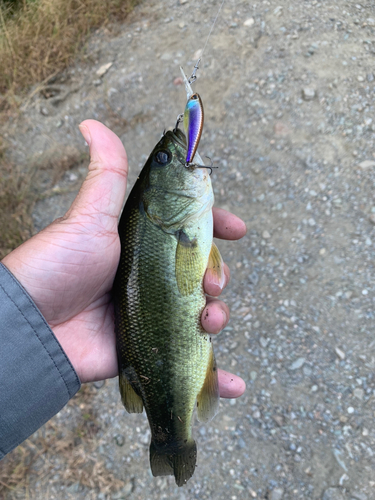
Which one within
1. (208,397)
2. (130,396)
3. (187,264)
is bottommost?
(208,397)

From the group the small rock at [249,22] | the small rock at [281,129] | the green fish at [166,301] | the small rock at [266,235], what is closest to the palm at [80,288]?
the green fish at [166,301]

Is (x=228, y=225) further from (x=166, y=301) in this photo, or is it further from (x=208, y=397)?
(x=208, y=397)

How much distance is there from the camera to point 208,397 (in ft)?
7.27

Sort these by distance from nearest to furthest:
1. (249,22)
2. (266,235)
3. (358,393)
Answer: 1. (358,393)
2. (266,235)
3. (249,22)

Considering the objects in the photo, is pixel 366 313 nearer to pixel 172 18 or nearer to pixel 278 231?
pixel 278 231

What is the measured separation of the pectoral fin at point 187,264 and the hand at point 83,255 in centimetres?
13

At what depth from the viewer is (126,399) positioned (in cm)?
212

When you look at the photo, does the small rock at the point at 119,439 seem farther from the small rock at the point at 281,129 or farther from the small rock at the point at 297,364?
the small rock at the point at 281,129

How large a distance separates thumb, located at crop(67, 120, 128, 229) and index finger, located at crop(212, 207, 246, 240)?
829mm

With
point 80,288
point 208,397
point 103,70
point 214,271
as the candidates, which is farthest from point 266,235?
point 103,70

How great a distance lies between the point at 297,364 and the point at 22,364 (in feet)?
7.72

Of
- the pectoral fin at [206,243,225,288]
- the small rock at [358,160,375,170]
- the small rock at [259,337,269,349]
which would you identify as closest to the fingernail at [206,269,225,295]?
the pectoral fin at [206,243,225,288]

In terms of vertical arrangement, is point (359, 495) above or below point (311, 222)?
below

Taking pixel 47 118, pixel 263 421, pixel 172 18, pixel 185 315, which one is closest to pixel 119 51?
pixel 172 18
